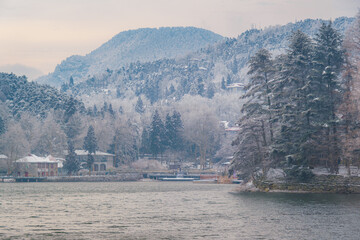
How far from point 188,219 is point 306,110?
3053 cm

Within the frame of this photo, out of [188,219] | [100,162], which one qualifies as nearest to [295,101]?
[188,219]

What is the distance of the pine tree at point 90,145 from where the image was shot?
138125mm

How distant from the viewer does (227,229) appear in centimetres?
3731

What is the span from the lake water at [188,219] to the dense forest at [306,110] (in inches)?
349

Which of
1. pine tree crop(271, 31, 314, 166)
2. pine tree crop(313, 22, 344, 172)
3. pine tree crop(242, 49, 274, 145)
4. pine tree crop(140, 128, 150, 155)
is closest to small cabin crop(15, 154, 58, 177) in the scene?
pine tree crop(140, 128, 150, 155)

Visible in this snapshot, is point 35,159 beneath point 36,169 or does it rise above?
above

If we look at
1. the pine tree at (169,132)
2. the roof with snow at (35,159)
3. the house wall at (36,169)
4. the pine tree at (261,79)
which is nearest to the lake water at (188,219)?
the pine tree at (261,79)

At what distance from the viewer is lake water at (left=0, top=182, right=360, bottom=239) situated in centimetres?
3522

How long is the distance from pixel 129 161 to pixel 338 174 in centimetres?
9443

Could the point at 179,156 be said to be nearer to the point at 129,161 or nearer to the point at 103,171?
the point at 129,161

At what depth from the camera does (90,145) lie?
461 ft

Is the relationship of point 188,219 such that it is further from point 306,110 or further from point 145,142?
point 145,142

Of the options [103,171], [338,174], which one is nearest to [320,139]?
[338,174]

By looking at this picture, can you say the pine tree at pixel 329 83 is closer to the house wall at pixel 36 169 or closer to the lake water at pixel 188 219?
the lake water at pixel 188 219
